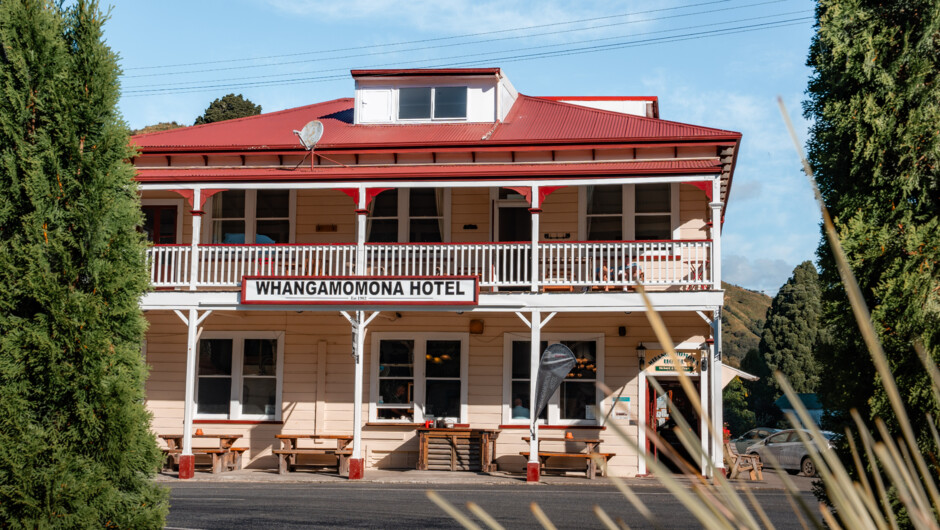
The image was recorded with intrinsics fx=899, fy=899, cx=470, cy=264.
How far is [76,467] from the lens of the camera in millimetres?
5977

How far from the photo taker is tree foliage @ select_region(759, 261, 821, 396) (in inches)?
1884

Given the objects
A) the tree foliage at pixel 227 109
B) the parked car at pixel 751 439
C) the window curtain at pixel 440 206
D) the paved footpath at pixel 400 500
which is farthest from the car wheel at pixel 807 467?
the tree foliage at pixel 227 109

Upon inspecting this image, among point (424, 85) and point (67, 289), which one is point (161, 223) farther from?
point (67, 289)

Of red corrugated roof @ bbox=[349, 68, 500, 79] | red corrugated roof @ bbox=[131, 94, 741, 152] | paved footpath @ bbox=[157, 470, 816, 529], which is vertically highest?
red corrugated roof @ bbox=[349, 68, 500, 79]

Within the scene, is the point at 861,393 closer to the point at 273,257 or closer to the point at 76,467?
the point at 76,467

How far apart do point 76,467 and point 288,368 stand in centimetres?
1351

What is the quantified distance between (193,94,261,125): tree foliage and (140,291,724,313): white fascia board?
3599 centimetres

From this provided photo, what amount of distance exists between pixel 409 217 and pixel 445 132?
233 cm

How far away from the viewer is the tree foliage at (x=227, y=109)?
52.3m


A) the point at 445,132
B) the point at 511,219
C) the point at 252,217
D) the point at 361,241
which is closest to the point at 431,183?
the point at 361,241

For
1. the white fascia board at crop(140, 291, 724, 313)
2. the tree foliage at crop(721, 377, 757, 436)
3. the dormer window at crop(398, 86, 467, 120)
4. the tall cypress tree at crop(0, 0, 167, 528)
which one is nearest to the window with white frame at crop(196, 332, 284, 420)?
the white fascia board at crop(140, 291, 724, 313)

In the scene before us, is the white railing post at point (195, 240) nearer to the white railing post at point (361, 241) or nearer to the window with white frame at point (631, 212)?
the white railing post at point (361, 241)

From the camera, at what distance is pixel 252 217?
787 inches

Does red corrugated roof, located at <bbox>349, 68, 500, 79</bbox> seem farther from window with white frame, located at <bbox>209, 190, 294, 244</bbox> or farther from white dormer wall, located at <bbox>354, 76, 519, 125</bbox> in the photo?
window with white frame, located at <bbox>209, 190, 294, 244</bbox>
